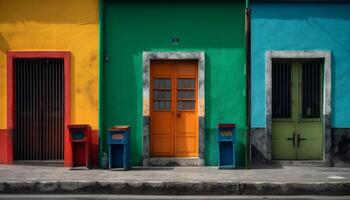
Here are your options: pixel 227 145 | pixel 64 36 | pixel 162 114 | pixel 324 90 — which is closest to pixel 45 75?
pixel 64 36

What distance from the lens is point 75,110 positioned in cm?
1365

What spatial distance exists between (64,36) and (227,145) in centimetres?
472

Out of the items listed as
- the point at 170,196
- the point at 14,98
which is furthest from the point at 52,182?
the point at 14,98

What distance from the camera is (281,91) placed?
13.8 m

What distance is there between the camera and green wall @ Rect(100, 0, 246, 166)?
44.9ft

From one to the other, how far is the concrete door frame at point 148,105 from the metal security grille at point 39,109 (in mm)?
2043

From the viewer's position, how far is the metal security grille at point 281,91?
13820 mm

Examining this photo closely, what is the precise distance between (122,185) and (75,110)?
10.8 feet

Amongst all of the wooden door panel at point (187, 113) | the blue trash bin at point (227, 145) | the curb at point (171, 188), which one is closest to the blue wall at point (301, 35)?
the blue trash bin at point (227, 145)

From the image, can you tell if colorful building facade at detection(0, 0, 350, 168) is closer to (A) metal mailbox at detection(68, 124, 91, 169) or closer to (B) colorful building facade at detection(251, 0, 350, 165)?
(B) colorful building facade at detection(251, 0, 350, 165)

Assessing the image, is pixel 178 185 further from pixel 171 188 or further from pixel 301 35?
pixel 301 35

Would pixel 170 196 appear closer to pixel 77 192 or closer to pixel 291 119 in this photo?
pixel 77 192

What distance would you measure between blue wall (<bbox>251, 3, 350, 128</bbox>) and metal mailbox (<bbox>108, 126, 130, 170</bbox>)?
10.3 ft

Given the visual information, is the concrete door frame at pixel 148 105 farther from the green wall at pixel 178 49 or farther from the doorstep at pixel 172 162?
the green wall at pixel 178 49
